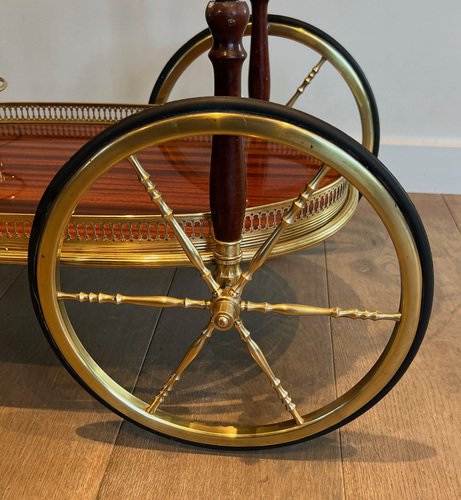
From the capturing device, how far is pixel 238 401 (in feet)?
2.73

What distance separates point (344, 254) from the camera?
3.98 feet

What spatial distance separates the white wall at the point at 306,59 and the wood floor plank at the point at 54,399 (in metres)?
0.60

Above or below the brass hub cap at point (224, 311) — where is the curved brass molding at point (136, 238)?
above

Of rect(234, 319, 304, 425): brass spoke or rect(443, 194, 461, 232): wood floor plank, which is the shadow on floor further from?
rect(443, 194, 461, 232): wood floor plank

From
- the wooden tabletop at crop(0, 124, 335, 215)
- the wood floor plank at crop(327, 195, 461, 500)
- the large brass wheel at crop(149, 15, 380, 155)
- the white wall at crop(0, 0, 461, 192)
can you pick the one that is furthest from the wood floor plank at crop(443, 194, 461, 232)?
the wooden tabletop at crop(0, 124, 335, 215)

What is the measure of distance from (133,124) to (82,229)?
0.22 meters

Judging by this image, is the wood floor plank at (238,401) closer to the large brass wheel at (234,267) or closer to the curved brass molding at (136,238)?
the large brass wheel at (234,267)

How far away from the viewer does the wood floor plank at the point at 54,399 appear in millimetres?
722

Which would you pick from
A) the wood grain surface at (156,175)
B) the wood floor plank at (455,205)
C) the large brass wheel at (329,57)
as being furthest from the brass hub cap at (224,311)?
the wood floor plank at (455,205)

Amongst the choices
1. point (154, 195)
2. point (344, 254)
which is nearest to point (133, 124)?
point (154, 195)

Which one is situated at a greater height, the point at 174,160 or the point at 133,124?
the point at 133,124

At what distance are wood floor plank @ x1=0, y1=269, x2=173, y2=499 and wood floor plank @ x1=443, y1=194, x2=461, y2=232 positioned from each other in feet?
2.39

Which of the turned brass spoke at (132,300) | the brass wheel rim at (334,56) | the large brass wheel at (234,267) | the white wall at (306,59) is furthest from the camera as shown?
the white wall at (306,59)

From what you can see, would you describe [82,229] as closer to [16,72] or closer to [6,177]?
[6,177]
